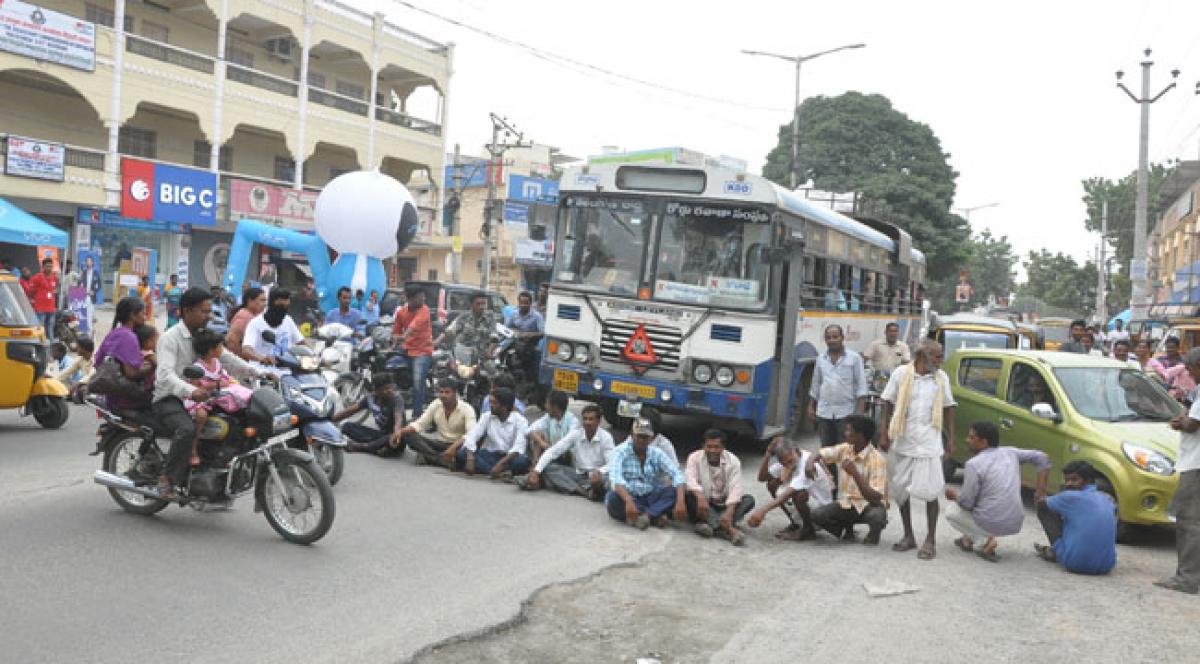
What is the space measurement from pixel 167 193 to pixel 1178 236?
40964 mm

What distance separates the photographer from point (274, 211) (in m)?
30.7

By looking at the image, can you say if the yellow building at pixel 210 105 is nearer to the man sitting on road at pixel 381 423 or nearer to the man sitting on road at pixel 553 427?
the man sitting on road at pixel 381 423

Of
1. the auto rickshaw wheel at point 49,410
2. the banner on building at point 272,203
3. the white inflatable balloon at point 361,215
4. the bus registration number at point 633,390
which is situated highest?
the banner on building at point 272,203

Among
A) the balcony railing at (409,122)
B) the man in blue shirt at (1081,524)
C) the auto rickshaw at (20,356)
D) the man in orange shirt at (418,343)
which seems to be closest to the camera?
the man in blue shirt at (1081,524)

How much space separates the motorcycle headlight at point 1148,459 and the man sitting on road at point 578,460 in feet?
14.2

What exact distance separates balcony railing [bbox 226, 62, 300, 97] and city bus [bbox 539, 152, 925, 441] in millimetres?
22326

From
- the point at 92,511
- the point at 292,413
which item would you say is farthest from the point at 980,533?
the point at 92,511

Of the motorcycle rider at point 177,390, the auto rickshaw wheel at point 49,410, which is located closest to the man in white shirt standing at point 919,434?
the motorcycle rider at point 177,390

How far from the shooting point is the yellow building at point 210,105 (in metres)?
25.8

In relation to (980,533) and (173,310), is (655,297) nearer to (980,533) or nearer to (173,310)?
(980,533)

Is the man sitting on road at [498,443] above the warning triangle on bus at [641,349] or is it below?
below

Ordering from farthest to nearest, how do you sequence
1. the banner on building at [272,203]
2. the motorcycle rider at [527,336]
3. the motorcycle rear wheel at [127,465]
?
the banner on building at [272,203] < the motorcycle rider at [527,336] < the motorcycle rear wheel at [127,465]

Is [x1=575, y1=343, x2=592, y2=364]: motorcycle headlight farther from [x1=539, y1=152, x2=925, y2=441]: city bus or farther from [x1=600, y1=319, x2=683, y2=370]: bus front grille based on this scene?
[x1=600, y1=319, x2=683, y2=370]: bus front grille

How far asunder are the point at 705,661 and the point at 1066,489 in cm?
399
